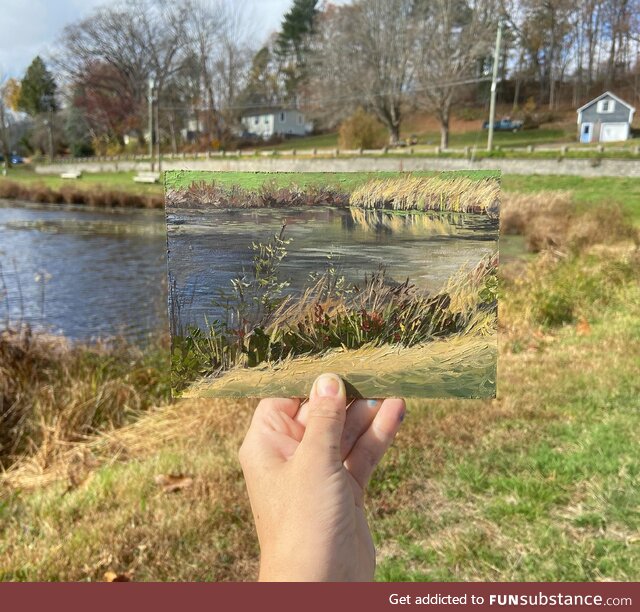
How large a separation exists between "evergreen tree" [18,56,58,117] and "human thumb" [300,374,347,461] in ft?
189

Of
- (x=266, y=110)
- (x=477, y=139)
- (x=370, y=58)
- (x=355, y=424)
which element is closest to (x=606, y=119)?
(x=477, y=139)

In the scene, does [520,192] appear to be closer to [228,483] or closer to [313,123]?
[228,483]

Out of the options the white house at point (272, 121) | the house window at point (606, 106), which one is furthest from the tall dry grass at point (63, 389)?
the white house at point (272, 121)

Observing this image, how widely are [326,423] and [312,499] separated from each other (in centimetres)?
18

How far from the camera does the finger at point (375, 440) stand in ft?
5.23

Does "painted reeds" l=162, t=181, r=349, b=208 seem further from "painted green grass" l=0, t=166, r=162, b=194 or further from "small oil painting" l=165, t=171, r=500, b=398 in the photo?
"painted green grass" l=0, t=166, r=162, b=194

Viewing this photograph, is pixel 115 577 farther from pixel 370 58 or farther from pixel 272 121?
pixel 272 121

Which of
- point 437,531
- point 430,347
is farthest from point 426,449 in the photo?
point 430,347

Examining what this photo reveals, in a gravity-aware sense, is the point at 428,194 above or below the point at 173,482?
above

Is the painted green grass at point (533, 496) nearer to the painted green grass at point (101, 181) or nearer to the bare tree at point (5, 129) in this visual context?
the painted green grass at point (101, 181)

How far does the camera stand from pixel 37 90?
1994 inches

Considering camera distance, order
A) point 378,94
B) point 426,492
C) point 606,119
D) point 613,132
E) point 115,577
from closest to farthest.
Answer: point 115,577 → point 426,492 → point 613,132 → point 606,119 → point 378,94

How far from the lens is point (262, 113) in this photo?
50625mm

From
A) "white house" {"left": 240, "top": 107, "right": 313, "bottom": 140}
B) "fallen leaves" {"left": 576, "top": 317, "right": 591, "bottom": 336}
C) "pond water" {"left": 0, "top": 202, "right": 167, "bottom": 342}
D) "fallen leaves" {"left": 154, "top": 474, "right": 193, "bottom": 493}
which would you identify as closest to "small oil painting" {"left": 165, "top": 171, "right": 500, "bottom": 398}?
"fallen leaves" {"left": 154, "top": 474, "right": 193, "bottom": 493}
